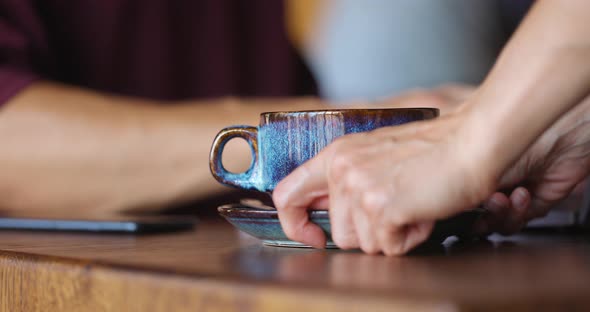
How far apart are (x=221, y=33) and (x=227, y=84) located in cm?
12

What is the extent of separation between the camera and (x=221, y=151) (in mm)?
491

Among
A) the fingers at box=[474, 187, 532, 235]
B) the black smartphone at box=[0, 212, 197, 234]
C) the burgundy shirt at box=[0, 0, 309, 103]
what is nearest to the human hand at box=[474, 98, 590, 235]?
the fingers at box=[474, 187, 532, 235]

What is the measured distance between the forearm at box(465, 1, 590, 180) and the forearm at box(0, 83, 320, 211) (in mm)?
659

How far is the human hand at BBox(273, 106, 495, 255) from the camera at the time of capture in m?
0.37

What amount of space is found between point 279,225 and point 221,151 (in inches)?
2.9

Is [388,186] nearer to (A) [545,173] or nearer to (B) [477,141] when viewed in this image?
(B) [477,141]

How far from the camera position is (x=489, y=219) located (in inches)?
19.9

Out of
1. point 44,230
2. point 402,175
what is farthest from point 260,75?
point 402,175

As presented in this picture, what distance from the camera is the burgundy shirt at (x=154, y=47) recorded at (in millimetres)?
1237

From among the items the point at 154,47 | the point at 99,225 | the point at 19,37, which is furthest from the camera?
the point at 154,47

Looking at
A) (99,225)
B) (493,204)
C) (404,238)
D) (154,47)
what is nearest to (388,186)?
(404,238)

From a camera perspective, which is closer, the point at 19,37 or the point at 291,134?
the point at 291,134

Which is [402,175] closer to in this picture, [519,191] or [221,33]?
[519,191]

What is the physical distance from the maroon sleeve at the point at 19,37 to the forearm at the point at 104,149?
2.8 inches
